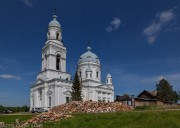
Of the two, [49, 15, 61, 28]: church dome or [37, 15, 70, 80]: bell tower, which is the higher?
[49, 15, 61, 28]: church dome

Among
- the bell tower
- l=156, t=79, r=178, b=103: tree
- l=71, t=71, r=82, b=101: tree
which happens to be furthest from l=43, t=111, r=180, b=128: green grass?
the bell tower

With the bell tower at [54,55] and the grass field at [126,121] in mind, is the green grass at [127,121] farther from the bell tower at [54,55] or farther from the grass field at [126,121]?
the bell tower at [54,55]

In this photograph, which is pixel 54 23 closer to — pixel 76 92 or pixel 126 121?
pixel 76 92

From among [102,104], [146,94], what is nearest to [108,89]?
[146,94]

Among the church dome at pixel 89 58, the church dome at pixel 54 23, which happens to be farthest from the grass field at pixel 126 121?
the church dome at pixel 89 58

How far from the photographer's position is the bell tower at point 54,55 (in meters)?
60.4

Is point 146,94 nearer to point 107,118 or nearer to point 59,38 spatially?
point 59,38

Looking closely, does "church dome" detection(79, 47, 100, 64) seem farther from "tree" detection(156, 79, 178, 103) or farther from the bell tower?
"tree" detection(156, 79, 178, 103)

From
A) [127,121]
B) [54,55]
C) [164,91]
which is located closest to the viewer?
[127,121]

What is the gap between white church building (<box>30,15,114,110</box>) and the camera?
2296 inches

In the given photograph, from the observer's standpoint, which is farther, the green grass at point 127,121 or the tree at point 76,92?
the tree at point 76,92

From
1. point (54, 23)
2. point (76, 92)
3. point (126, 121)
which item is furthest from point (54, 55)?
point (126, 121)

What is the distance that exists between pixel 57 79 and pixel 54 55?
7.72 metres

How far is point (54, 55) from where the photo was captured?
6184 cm
